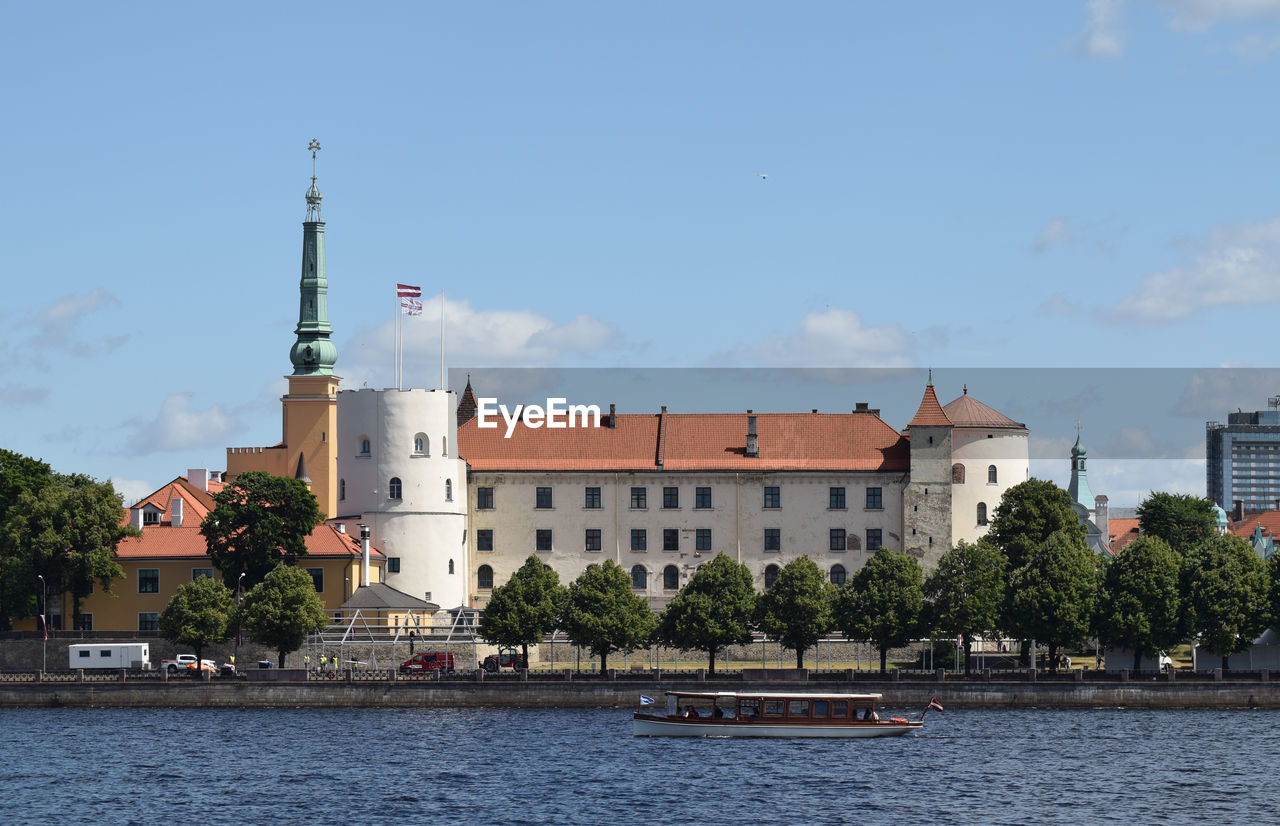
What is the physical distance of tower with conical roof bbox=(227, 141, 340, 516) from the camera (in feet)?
410

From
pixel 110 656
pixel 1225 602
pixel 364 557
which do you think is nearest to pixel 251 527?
pixel 364 557

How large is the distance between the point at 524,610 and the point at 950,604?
66.2 ft

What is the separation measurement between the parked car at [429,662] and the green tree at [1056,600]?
26916 mm

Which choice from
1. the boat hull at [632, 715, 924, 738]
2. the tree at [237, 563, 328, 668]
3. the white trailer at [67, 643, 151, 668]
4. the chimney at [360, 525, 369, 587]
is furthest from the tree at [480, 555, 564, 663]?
the white trailer at [67, 643, 151, 668]

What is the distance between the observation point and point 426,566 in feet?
359

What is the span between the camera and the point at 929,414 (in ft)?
370

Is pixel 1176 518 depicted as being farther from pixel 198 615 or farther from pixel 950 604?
pixel 198 615

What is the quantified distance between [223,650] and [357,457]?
50.6 feet

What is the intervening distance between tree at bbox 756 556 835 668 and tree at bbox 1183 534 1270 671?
16710 millimetres

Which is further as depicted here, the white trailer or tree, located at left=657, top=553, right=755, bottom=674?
the white trailer

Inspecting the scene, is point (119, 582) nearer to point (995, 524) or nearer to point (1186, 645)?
point (995, 524)

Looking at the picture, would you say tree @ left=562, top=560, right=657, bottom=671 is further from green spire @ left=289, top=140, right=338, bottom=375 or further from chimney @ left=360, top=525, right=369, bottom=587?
green spire @ left=289, top=140, right=338, bottom=375

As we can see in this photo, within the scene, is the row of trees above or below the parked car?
above

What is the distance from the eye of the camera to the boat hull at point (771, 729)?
77062 mm
